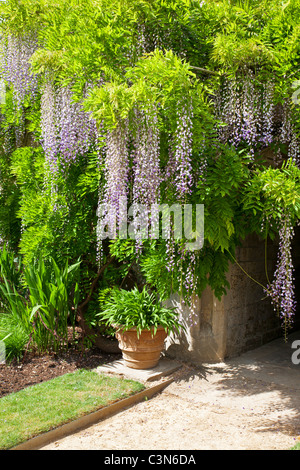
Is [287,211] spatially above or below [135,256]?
above

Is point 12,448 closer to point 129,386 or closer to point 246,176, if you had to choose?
point 129,386

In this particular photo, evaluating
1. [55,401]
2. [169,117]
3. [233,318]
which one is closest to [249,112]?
[169,117]

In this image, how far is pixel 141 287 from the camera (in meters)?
5.27

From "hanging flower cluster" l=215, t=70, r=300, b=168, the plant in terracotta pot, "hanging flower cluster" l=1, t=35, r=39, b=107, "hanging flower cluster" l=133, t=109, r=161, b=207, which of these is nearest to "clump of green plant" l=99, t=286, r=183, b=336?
the plant in terracotta pot

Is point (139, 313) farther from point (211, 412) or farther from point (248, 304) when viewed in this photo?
point (248, 304)

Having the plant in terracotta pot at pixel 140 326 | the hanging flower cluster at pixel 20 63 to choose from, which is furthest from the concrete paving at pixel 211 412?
the hanging flower cluster at pixel 20 63

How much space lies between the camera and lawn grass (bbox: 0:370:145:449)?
10.8ft

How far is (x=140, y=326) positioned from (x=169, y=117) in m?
1.96

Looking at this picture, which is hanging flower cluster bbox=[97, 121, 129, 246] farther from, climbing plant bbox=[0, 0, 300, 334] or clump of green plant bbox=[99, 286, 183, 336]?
clump of green plant bbox=[99, 286, 183, 336]

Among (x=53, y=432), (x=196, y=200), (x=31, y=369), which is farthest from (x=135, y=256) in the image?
(x=53, y=432)

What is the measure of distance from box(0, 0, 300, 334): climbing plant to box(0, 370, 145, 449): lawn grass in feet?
3.42

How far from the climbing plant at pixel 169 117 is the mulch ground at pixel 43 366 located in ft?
3.50
